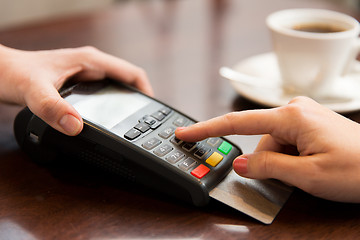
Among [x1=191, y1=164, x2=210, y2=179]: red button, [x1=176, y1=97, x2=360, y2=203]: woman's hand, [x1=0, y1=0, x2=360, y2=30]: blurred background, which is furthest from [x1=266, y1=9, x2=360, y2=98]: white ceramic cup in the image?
[x1=0, y1=0, x2=360, y2=30]: blurred background

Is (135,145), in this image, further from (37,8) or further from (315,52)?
(37,8)

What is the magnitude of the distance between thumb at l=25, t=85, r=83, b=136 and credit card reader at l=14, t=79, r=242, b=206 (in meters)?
0.01

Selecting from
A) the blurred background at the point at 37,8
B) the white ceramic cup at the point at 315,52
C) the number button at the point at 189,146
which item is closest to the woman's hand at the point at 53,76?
the number button at the point at 189,146

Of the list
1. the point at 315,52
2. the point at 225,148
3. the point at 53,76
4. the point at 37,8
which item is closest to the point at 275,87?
the point at 315,52

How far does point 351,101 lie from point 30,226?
0.47 meters

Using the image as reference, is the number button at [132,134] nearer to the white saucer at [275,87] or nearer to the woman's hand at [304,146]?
the woman's hand at [304,146]

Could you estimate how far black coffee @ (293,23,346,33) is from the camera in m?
0.69

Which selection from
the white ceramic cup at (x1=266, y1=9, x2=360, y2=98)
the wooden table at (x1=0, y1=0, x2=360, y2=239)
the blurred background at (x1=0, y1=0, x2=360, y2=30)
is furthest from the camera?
the blurred background at (x1=0, y1=0, x2=360, y2=30)

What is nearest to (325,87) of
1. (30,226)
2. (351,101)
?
(351,101)

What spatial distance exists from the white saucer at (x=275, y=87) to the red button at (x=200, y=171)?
0.22 metres

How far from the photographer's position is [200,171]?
446 mm

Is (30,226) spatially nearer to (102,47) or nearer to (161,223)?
(161,223)

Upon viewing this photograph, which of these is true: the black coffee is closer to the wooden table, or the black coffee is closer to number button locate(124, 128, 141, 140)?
the wooden table

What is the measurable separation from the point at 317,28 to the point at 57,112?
46 centimetres
